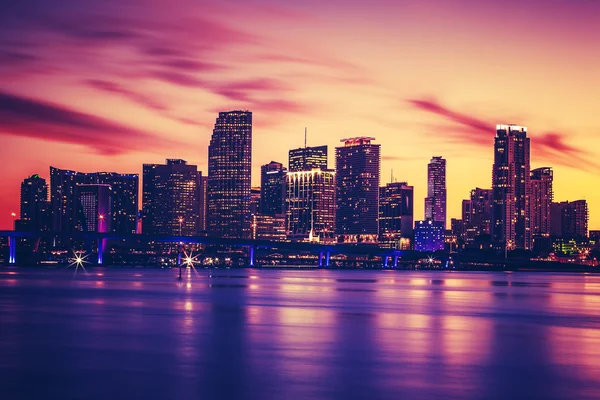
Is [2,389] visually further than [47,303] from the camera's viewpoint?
No

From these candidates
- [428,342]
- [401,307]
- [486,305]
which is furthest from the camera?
[486,305]

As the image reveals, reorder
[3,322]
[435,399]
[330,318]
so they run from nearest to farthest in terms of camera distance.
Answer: [435,399], [3,322], [330,318]

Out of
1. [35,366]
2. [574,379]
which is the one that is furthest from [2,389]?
[574,379]

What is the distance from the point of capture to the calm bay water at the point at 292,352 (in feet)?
109

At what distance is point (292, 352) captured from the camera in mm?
45188

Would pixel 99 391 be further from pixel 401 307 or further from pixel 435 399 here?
pixel 401 307

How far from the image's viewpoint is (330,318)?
67.9 m

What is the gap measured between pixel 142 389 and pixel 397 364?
13308 millimetres

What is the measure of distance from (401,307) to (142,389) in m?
55.0

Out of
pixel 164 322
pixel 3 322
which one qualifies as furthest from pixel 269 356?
pixel 3 322

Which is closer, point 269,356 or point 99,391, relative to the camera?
point 99,391

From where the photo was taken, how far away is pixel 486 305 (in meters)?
92.2

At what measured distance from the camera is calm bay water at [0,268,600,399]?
33375mm

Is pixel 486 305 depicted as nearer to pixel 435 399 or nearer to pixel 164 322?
pixel 164 322
